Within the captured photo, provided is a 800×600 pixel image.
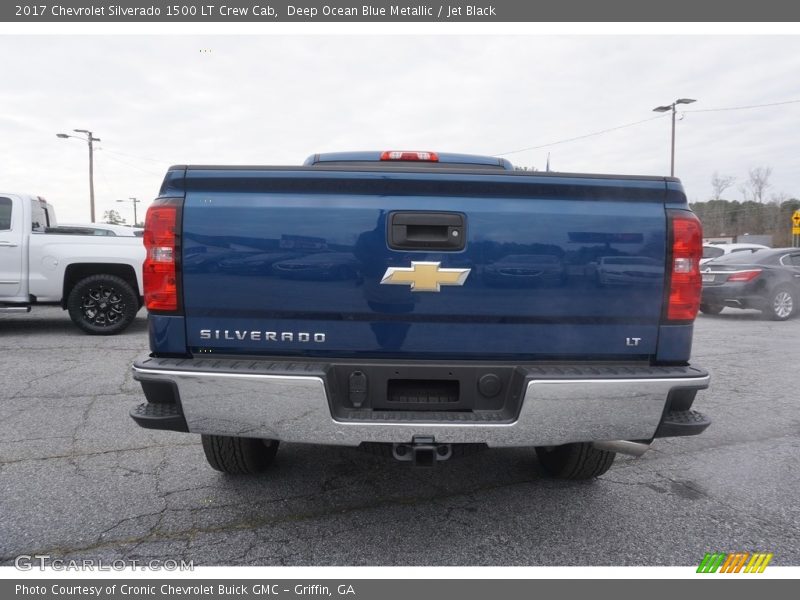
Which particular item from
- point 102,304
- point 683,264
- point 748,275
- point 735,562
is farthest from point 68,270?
point 748,275

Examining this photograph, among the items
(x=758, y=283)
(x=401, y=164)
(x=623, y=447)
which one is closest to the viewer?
(x=623, y=447)

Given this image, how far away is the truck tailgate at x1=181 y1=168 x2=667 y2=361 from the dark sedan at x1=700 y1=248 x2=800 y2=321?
10.2 meters

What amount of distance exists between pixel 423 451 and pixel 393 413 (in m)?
0.20

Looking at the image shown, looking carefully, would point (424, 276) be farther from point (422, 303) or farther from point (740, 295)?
point (740, 295)

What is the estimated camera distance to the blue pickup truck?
2.16 meters

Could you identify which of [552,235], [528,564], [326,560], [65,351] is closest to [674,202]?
[552,235]

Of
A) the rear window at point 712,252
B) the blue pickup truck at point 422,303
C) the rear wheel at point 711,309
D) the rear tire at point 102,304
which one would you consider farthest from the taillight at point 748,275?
the rear tire at point 102,304

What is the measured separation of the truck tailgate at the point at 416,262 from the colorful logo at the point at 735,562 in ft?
3.62

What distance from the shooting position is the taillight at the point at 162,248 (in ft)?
7.25

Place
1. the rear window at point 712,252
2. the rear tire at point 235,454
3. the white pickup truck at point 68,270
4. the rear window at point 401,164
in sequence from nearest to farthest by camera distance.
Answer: the rear tire at point 235,454
the rear window at point 401,164
the white pickup truck at point 68,270
the rear window at point 712,252

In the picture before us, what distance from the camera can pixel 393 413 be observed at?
2225mm

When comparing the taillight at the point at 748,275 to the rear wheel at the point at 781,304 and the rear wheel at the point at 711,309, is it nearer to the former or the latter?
the rear wheel at the point at 781,304

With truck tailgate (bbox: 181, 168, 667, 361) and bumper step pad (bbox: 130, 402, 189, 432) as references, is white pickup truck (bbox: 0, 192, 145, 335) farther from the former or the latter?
truck tailgate (bbox: 181, 168, 667, 361)

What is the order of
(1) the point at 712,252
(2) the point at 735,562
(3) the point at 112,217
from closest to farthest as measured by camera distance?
(2) the point at 735,562 → (1) the point at 712,252 → (3) the point at 112,217
